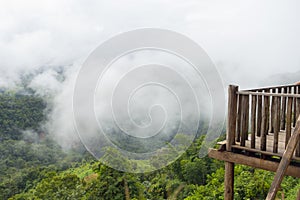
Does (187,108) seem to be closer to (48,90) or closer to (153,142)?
(153,142)

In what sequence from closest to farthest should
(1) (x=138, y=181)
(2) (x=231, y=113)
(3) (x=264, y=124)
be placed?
(3) (x=264, y=124), (2) (x=231, y=113), (1) (x=138, y=181)

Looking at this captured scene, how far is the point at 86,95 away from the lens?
8.22 m

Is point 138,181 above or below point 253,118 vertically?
below

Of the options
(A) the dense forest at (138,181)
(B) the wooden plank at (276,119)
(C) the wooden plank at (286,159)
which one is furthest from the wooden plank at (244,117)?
(A) the dense forest at (138,181)

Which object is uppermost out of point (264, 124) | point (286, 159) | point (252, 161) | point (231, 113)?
point (231, 113)

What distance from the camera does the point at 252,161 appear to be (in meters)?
3.24

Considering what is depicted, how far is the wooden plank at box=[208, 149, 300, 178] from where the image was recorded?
2938 mm

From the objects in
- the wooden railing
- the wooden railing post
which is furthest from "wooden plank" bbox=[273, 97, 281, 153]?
the wooden railing post

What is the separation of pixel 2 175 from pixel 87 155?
39.6ft

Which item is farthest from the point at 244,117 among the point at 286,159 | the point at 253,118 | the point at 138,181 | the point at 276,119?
the point at 138,181

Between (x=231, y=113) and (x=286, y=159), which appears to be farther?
(x=231, y=113)

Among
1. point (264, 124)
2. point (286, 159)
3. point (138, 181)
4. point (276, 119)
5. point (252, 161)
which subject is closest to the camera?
point (286, 159)

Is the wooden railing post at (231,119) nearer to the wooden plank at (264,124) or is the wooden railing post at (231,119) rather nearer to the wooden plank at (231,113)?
the wooden plank at (231,113)

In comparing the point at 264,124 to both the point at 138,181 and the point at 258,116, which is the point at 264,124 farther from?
the point at 138,181
